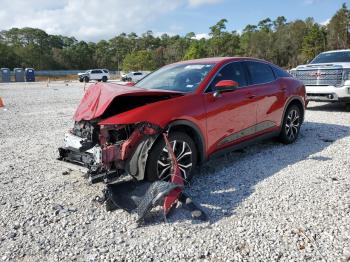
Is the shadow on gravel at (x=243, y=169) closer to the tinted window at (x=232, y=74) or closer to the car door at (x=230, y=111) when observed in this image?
the car door at (x=230, y=111)

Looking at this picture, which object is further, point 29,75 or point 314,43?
point 314,43

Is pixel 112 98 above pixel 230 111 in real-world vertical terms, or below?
above

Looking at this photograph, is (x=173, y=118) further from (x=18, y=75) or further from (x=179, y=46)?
(x=179, y=46)

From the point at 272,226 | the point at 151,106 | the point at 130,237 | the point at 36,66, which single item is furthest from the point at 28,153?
the point at 36,66

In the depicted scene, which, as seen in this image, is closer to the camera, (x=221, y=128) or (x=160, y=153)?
(x=160, y=153)

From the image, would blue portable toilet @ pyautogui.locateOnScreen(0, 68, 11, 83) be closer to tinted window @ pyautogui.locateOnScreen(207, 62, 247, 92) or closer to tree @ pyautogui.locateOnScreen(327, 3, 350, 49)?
tinted window @ pyautogui.locateOnScreen(207, 62, 247, 92)

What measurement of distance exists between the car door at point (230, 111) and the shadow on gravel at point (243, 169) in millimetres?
418

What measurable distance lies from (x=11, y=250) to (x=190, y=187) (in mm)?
2217

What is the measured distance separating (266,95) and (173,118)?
229 cm

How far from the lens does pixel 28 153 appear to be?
6.43 meters

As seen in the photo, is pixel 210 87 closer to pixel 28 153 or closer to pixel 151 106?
pixel 151 106

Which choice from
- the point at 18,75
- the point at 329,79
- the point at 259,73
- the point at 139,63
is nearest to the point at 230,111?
the point at 259,73

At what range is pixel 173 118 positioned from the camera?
4.26 m

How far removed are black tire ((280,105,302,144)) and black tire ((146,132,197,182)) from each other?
2601 millimetres
